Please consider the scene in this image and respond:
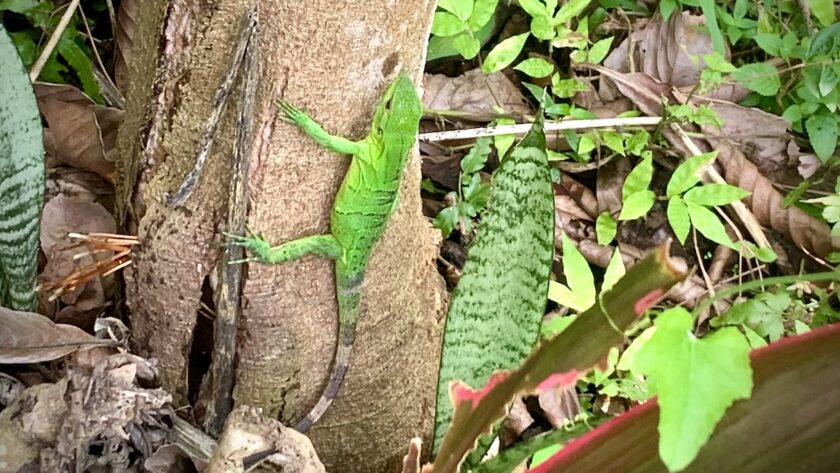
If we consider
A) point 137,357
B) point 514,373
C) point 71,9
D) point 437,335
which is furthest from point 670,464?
point 71,9

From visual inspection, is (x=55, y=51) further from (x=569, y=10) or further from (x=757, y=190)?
(x=757, y=190)

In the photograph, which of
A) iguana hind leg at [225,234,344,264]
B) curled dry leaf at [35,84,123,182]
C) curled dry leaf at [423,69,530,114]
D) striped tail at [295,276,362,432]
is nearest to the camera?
iguana hind leg at [225,234,344,264]

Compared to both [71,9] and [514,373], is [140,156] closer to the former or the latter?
[71,9]

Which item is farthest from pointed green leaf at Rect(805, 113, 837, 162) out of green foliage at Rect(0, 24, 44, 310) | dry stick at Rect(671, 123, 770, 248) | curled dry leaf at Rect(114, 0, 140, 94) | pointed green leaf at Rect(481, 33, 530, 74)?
green foliage at Rect(0, 24, 44, 310)

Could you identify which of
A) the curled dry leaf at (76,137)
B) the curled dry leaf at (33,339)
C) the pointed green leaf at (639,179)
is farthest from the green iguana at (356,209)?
the pointed green leaf at (639,179)

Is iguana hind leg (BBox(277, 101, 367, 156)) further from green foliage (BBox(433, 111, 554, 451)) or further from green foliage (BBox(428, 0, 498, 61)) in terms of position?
green foliage (BBox(428, 0, 498, 61))
